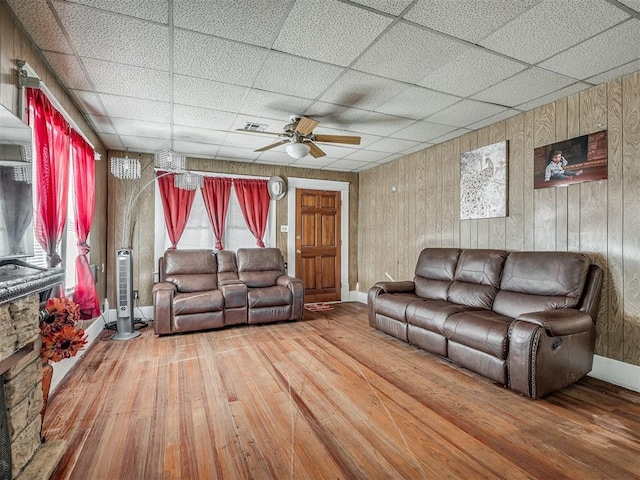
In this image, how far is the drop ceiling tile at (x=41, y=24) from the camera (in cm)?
191

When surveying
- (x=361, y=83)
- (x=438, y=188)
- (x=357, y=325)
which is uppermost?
(x=361, y=83)

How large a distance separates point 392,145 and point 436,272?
6.23 feet

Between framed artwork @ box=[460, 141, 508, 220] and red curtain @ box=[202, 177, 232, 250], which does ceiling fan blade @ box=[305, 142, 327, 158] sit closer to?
framed artwork @ box=[460, 141, 508, 220]

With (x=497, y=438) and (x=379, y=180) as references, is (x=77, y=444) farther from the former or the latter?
(x=379, y=180)

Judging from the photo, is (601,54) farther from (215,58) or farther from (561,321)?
(215,58)

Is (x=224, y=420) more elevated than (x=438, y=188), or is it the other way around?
(x=438, y=188)

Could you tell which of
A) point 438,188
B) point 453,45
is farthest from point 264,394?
point 438,188

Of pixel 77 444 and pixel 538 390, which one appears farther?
pixel 538 390

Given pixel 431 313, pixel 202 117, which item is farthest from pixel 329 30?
pixel 431 313

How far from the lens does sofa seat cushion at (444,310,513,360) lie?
2703 millimetres

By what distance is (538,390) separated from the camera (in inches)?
98.6

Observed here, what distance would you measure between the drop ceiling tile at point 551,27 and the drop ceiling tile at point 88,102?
3398mm

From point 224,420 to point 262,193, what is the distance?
4.17 meters

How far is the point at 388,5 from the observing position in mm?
1936
